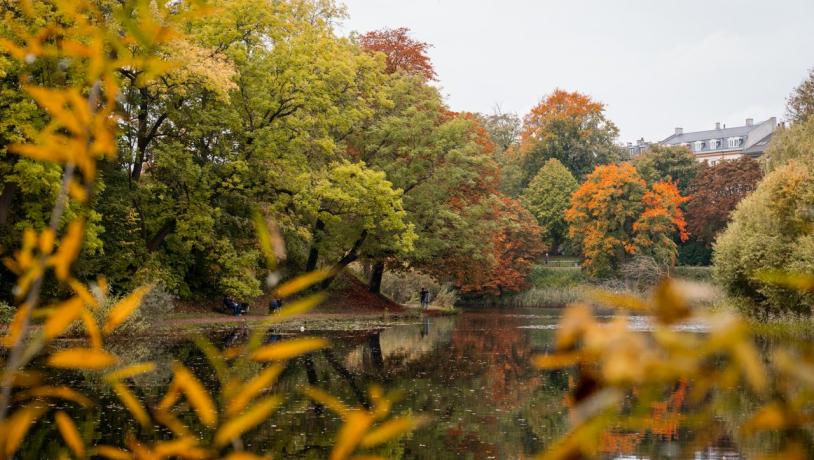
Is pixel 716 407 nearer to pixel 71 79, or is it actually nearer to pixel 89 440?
pixel 89 440

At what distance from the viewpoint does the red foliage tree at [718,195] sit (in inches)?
2288

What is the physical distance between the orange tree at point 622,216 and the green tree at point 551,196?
6.59 m

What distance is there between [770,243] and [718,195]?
118 feet

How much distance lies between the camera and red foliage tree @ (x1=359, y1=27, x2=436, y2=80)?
41188 millimetres

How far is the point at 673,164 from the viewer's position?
67188 mm

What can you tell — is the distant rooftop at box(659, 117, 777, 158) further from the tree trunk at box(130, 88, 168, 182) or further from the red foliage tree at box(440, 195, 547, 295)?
the tree trunk at box(130, 88, 168, 182)

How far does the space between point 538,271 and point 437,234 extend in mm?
24723

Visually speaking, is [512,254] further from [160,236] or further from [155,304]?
[155,304]

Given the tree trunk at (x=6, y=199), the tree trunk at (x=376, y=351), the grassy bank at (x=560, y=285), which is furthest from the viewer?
the grassy bank at (x=560, y=285)

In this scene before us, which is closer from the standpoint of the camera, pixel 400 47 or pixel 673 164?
pixel 400 47

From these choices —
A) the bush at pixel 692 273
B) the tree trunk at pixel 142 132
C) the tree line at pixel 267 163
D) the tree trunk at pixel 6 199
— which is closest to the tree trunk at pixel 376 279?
the tree line at pixel 267 163

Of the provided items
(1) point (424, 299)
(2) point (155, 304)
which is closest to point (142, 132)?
(2) point (155, 304)

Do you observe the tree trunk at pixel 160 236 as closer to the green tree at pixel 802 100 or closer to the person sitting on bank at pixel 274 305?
the person sitting on bank at pixel 274 305

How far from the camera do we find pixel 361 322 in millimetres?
30234
